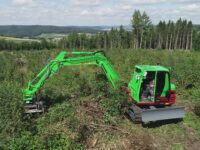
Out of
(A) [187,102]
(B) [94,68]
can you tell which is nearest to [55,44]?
(B) [94,68]

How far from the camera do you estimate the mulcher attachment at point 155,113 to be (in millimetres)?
9211

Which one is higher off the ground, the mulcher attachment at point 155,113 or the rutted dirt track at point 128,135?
the mulcher attachment at point 155,113

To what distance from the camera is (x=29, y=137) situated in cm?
729

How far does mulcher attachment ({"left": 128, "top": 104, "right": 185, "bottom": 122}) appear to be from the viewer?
30.2ft

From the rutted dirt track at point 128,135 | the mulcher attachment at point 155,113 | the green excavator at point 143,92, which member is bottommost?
the rutted dirt track at point 128,135

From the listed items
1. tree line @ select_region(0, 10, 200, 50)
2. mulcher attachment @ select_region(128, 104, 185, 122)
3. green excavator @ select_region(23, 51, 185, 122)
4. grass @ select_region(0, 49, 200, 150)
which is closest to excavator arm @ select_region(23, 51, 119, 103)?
green excavator @ select_region(23, 51, 185, 122)

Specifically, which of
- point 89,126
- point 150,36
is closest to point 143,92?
point 89,126

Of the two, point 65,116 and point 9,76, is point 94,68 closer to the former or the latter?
point 9,76

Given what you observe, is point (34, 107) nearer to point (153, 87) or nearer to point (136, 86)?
point (136, 86)

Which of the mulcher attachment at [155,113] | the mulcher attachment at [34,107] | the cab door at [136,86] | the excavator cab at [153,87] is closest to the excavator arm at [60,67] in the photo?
the mulcher attachment at [34,107]

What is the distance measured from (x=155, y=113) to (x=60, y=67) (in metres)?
3.85

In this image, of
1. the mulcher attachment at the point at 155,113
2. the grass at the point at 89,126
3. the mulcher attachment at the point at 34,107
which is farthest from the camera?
the mulcher attachment at the point at 34,107

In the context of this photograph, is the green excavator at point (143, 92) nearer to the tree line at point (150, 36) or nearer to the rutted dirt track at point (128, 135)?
the rutted dirt track at point (128, 135)

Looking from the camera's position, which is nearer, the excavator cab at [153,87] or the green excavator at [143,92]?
the green excavator at [143,92]
